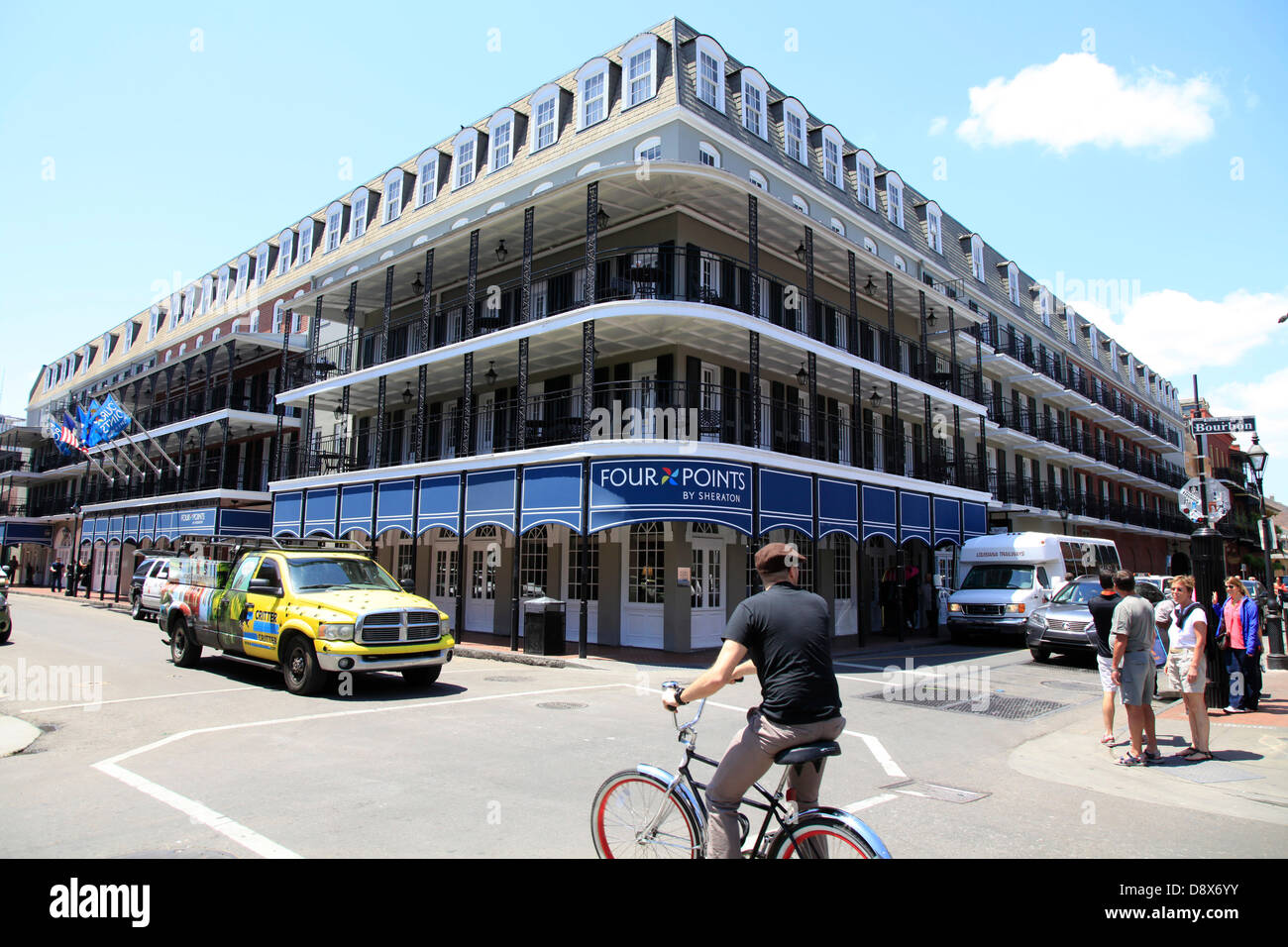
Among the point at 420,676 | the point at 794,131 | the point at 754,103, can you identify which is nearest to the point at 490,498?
the point at 420,676

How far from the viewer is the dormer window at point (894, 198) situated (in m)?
29.8

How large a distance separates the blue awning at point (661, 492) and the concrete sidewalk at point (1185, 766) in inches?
314

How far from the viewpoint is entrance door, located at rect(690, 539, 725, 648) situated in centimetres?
1878

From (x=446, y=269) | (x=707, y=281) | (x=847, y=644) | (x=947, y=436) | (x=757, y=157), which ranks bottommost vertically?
(x=847, y=644)

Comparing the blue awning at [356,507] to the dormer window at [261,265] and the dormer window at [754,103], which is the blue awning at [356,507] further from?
the dormer window at [261,265]

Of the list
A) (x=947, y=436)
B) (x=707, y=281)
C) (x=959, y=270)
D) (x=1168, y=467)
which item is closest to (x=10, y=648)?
(x=707, y=281)

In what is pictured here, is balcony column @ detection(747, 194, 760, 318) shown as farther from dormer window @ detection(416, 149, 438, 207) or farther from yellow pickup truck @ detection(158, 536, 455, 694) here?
dormer window @ detection(416, 149, 438, 207)

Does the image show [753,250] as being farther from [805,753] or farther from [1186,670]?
[805,753]

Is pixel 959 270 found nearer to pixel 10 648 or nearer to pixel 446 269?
pixel 446 269

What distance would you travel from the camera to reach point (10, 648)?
53.6ft

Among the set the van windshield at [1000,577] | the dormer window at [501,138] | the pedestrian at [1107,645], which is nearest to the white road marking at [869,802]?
the pedestrian at [1107,645]

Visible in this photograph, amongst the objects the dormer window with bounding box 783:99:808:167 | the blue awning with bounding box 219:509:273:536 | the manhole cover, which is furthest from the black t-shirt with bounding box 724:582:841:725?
the blue awning with bounding box 219:509:273:536

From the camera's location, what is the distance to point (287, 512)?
27.0m
